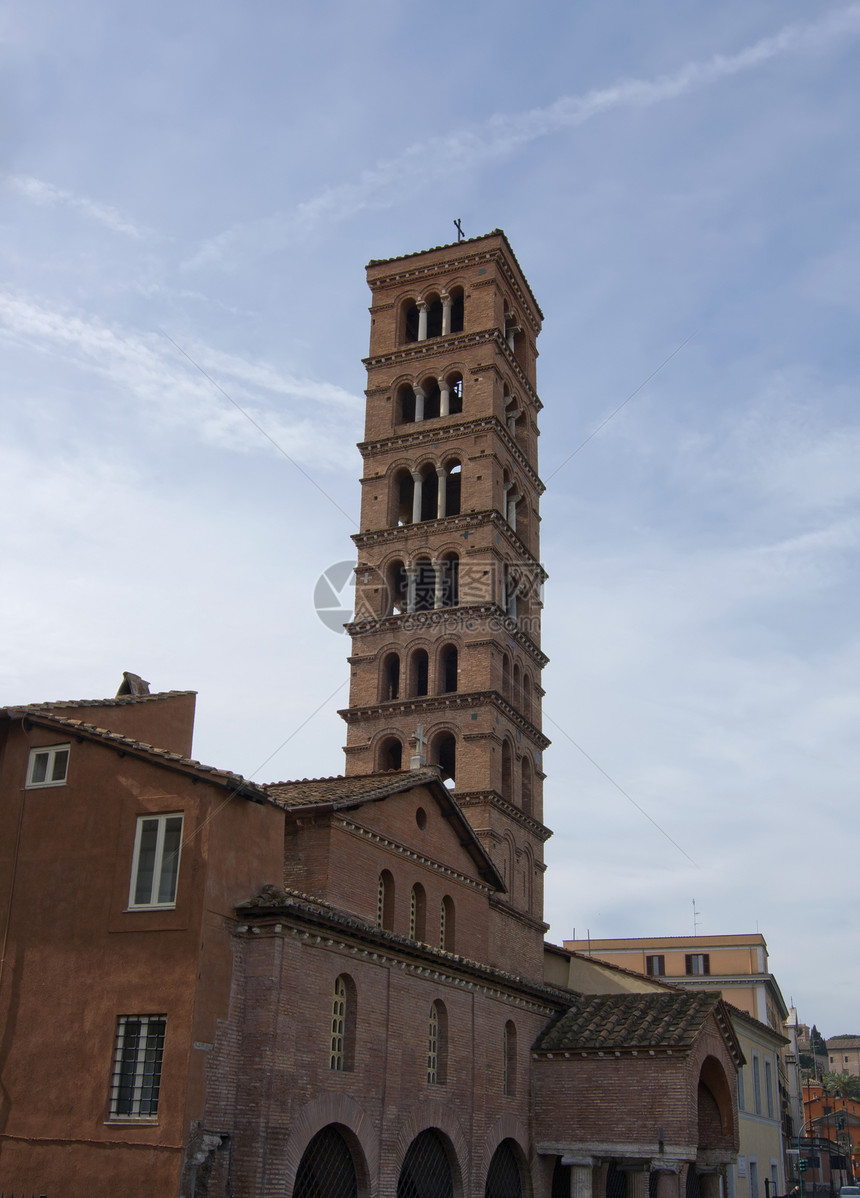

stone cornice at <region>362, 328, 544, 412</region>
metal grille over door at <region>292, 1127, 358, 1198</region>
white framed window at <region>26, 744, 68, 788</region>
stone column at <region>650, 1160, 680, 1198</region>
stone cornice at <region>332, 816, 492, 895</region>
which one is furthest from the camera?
stone cornice at <region>362, 328, 544, 412</region>

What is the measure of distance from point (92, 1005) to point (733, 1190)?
94.1ft

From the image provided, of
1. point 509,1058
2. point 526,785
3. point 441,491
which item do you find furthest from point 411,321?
point 509,1058

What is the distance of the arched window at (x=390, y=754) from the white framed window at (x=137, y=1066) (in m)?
23.0

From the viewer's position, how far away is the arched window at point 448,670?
41.5m

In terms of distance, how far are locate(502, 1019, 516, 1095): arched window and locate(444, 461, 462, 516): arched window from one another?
2171cm

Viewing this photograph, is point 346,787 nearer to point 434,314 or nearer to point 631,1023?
point 631,1023

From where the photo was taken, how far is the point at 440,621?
1654 inches

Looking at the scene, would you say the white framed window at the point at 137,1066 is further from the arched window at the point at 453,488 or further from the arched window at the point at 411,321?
the arched window at the point at 411,321

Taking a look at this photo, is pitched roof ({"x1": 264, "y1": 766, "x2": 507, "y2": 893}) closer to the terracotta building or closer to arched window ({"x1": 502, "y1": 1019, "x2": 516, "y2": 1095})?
the terracotta building

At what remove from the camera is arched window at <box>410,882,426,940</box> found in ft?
88.4

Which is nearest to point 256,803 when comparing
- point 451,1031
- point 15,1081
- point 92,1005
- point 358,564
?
point 92,1005

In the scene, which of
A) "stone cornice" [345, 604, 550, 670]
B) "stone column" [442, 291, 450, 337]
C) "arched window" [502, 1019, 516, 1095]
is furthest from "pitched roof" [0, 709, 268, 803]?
"stone column" [442, 291, 450, 337]

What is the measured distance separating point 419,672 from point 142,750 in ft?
76.6

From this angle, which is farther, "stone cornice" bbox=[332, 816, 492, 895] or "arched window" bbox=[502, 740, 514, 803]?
"arched window" bbox=[502, 740, 514, 803]
